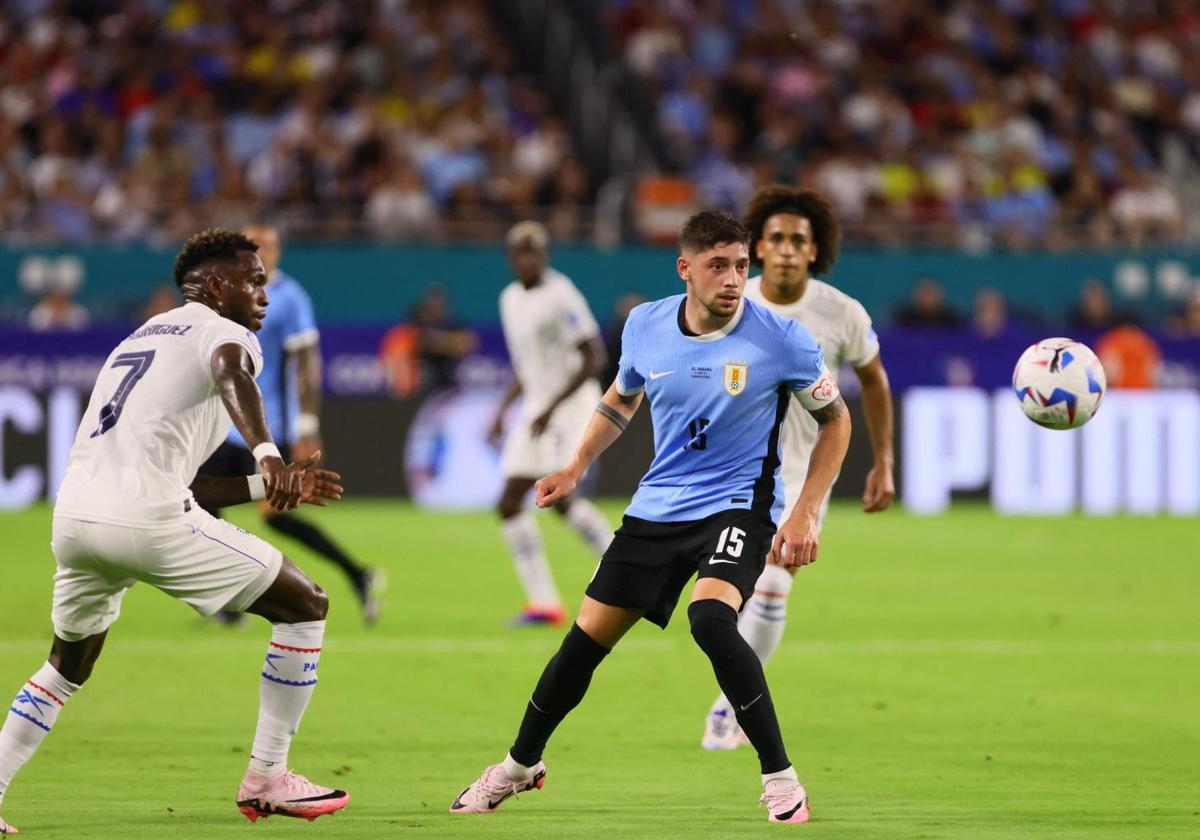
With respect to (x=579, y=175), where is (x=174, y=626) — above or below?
below

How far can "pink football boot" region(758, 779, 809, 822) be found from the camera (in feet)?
20.7

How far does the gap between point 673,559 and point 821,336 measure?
1.85 metres

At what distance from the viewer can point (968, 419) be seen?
746 inches

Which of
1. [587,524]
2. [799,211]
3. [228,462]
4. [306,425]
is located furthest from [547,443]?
[799,211]

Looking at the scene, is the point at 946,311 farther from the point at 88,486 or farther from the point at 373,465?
the point at 88,486

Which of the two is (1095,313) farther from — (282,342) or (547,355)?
(282,342)

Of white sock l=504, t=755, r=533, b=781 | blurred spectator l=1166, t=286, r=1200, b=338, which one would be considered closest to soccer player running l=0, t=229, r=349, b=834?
white sock l=504, t=755, r=533, b=781

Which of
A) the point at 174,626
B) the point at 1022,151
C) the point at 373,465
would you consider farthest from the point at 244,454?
the point at 1022,151

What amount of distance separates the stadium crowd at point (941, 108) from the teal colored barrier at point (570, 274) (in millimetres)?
424

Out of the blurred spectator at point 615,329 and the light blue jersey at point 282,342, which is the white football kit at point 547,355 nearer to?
the light blue jersey at point 282,342

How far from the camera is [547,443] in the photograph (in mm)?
12266

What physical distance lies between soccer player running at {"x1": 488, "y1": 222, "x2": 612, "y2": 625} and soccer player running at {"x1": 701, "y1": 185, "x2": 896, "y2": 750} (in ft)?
12.2

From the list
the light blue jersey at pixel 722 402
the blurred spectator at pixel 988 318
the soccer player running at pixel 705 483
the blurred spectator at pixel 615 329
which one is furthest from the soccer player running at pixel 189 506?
the blurred spectator at pixel 988 318

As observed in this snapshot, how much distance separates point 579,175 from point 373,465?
5809 mm
